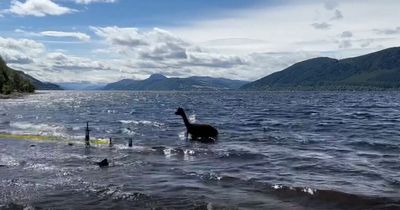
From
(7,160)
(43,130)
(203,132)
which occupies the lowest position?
(43,130)

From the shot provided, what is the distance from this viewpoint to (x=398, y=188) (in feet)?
73.1

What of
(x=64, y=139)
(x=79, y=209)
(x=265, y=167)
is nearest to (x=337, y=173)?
(x=265, y=167)

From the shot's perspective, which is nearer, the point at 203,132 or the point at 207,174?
the point at 207,174

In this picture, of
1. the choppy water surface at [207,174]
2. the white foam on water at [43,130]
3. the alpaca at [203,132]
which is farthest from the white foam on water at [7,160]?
the white foam on water at [43,130]

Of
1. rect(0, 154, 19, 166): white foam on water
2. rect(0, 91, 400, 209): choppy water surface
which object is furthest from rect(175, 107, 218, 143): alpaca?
rect(0, 154, 19, 166): white foam on water

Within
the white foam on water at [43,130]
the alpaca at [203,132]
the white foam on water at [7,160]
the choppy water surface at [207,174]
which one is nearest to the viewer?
the choppy water surface at [207,174]

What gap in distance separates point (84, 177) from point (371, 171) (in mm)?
15041

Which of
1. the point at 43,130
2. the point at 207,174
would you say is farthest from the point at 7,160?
the point at 43,130

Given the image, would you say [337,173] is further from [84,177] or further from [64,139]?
[64,139]

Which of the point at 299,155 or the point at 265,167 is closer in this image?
the point at 265,167

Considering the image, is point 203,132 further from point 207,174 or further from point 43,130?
point 43,130

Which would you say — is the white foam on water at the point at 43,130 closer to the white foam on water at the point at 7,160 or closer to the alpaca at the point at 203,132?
the alpaca at the point at 203,132

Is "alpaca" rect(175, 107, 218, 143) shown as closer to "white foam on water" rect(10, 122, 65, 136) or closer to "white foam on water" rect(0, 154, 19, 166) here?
"white foam on water" rect(10, 122, 65, 136)

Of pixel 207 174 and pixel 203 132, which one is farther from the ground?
pixel 203 132
